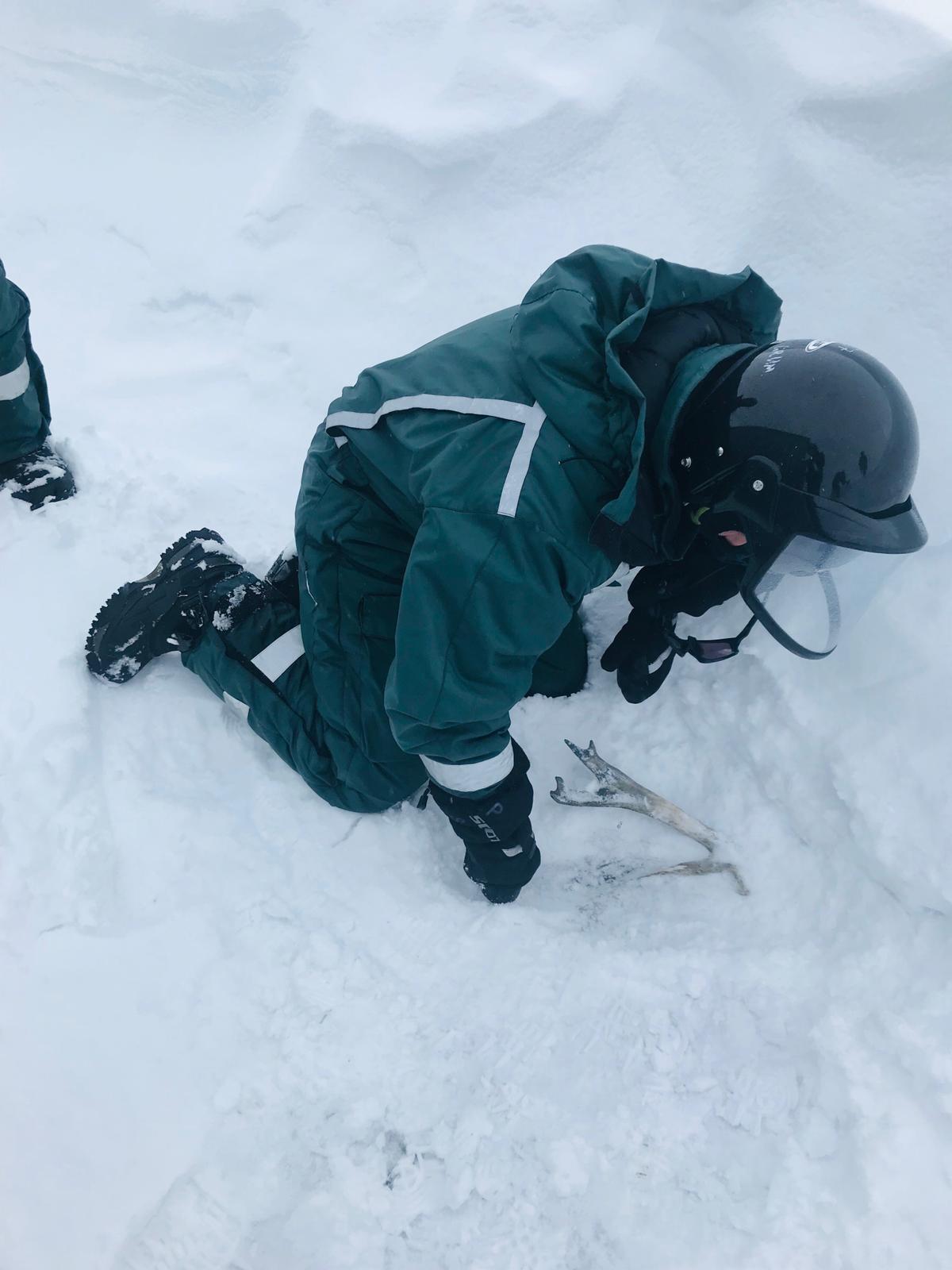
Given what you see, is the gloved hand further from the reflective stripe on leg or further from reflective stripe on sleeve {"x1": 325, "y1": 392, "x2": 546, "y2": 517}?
the reflective stripe on leg

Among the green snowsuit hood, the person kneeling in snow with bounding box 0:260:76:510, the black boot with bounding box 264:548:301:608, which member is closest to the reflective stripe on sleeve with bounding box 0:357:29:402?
the person kneeling in snow with bounding box 0:260:76:510

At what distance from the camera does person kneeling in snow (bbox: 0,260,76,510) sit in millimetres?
2055

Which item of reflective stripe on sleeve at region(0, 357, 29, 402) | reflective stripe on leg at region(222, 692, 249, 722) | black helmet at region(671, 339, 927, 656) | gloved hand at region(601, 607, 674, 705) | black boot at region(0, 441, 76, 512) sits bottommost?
reflective stripe on leg at region(222, 692, 249, 722)

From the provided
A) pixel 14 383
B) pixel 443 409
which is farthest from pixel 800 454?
pixel 14 383

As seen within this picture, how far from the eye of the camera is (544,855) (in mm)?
1977

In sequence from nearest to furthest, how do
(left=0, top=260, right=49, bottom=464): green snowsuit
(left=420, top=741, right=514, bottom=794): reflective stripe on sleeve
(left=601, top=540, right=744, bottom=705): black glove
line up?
(left=420, top=741, right=514, bottom=794): reflective stripe on sleeve < (left=601, top=540, right=744, bottom=705): black glove < (left=0, top=260, right=49, bottom=464): green snowsuit

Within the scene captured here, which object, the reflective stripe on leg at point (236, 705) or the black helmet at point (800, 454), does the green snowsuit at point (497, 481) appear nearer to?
the black helmet at point (800, 454)

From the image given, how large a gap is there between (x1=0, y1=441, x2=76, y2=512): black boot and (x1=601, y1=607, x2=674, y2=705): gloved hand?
1658 millimetres

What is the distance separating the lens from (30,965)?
153 centimetres

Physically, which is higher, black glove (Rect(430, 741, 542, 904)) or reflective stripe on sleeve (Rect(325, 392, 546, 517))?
reflective stripe on sleeve (Rect(325, 392, 546, 517))

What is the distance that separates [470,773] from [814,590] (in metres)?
0.85

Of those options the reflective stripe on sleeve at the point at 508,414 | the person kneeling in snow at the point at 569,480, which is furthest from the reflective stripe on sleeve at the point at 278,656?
the reflective stripe on sleeve at the point at 508,414

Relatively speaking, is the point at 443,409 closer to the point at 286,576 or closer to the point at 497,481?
the point at 497,481

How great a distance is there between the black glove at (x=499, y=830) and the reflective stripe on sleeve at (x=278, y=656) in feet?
1.57
